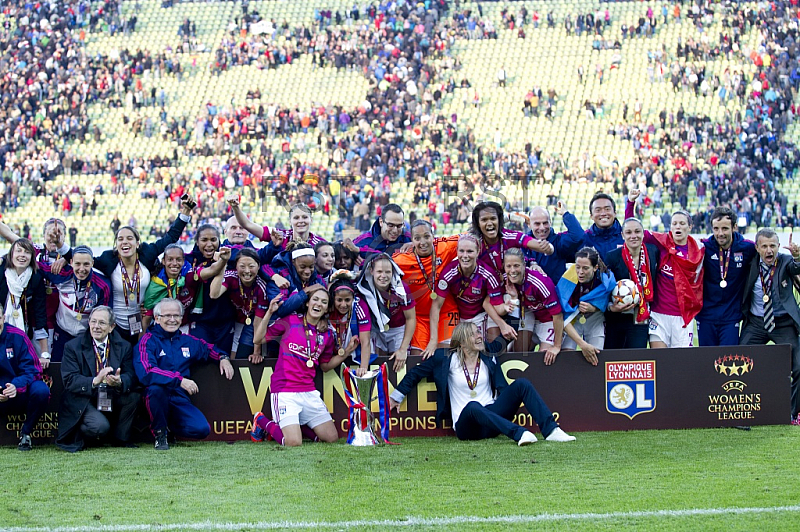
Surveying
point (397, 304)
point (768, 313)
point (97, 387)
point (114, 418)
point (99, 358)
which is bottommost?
point (114, 418)

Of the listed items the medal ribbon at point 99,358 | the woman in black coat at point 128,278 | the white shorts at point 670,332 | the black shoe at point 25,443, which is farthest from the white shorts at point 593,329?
the black shoe at point 25,443

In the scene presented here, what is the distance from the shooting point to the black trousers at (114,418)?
24.9ft

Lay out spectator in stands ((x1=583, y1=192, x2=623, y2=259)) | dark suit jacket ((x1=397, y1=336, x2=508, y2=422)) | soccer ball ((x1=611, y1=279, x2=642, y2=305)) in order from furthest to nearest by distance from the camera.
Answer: spectator in stands ((x1=583, y1=192, x2=623, y2=259)), soccer ball ((x1=611, y1=279, x2=642, y2=305)), dark suit jacket ((x1=397, y1=336, x2=508, y2=422))

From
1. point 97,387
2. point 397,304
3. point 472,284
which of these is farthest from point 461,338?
point 97,387

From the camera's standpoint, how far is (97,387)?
25.0 feet

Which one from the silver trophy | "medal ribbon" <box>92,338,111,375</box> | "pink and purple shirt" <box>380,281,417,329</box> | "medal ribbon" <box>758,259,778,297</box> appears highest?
"medal ribbon" <box>758,259,778,297</box>

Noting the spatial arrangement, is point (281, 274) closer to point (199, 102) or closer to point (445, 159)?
point (445, 159)

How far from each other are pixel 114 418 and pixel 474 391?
2864mm

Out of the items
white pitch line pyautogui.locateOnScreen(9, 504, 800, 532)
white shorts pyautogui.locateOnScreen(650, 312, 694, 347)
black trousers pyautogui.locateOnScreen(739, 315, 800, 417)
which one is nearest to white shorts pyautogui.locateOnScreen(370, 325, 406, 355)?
white shorts pyautogui.locateOnScreen(650, 312, 694, 347)

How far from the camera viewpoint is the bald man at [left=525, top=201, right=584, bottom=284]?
8.92 metres

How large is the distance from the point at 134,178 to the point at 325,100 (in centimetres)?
814

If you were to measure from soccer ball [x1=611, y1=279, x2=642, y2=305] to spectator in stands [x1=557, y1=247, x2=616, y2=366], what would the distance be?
57mm

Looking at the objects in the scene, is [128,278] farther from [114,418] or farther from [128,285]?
[114,418]

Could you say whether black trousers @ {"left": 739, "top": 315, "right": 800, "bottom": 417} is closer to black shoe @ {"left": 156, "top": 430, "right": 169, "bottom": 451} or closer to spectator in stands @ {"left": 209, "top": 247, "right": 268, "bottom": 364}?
spectator in stands @ {"left": 209, "top": 247, "right": 268, "bottom": 364}
